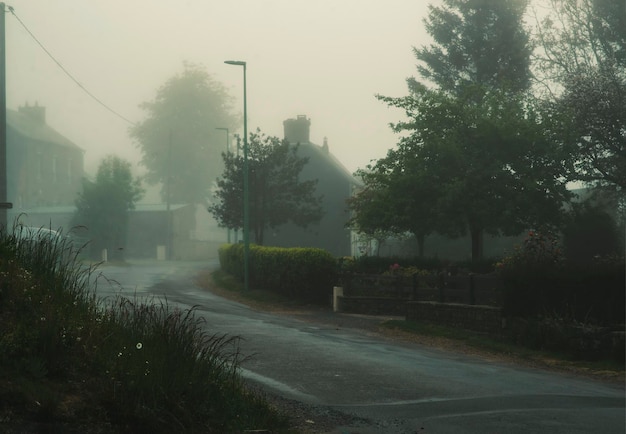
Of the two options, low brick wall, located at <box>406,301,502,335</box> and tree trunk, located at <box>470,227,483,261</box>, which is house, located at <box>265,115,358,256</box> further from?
low brick wall, located at <box>406,301,502,335</box>

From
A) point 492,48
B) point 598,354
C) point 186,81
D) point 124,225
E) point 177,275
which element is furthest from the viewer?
point 186,81

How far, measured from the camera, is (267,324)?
2267 centimetres

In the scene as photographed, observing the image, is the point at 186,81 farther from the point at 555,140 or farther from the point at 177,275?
the point at 555,140

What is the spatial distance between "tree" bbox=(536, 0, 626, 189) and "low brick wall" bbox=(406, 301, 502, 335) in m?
15.9

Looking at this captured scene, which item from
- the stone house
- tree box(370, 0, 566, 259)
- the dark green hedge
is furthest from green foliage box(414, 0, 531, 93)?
the stone house

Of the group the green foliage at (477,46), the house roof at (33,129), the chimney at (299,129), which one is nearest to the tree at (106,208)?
the chimney at (299,129)

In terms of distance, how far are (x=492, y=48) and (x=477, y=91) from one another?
14.9m

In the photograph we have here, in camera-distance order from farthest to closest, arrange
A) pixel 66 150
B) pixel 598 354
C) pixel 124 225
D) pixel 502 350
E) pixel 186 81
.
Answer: pixel 186 81
pixel 66 150
pixel 124 225
pixel 502 350
pixel 598 354

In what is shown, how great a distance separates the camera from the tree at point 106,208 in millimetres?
67375

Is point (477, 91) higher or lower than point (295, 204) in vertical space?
higher

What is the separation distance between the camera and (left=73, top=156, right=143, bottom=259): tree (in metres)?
67.4

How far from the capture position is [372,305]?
28281 mm

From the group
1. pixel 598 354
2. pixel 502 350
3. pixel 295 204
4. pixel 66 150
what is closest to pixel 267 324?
pixel 502 350

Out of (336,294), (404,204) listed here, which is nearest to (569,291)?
(336,294)
